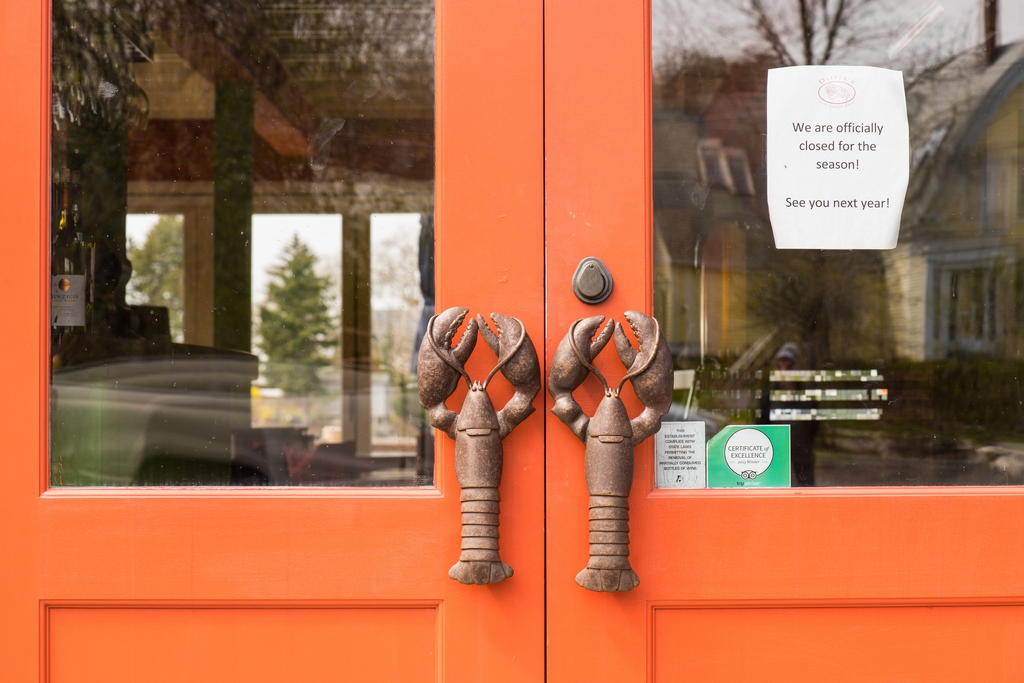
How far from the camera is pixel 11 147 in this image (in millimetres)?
1177

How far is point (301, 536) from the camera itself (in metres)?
1.17

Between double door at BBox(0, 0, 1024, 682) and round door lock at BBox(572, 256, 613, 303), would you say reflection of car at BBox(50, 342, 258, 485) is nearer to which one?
double door at BBox(0, 0, 1024, 682)

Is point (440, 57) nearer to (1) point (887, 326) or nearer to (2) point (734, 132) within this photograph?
(2) point (734, 132)

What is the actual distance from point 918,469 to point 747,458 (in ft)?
0.93

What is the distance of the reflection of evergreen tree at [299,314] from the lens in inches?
108

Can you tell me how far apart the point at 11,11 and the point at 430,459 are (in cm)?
97

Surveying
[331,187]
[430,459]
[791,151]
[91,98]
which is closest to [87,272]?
[91,98]

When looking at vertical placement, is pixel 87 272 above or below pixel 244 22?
below

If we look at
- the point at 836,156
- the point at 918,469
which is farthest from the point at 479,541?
the point at 836,156

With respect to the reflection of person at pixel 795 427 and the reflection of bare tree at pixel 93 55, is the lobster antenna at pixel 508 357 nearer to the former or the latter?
the reflection of person at pixel 795 427

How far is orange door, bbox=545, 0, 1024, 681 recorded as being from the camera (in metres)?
1.16

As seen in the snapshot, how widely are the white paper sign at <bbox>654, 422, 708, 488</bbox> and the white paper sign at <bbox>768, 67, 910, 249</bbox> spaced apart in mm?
358

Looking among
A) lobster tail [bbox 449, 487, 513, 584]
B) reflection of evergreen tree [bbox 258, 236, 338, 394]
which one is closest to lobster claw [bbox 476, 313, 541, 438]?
lobster tail [bbox 449, 487, 513, 584]

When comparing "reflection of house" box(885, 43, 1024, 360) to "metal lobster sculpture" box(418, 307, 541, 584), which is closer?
"metal lobster sculpture" box(418, 307, 541, 584)
